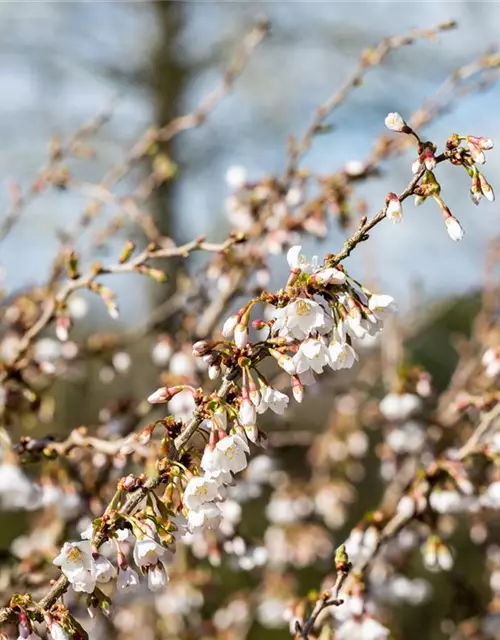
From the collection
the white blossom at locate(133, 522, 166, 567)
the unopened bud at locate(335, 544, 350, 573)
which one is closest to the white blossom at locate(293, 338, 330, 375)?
the white blossom at locate(133, 522, 166, 567)

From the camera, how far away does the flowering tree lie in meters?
1.12

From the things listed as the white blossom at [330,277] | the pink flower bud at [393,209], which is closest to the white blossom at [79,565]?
the white blossom at [330,277]

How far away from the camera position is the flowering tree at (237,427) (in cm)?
112

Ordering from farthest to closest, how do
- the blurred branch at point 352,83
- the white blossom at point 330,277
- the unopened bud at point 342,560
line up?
the blurred branch at point 352,83, the unopened bud at point 342,560, the white blossom at point 330,277

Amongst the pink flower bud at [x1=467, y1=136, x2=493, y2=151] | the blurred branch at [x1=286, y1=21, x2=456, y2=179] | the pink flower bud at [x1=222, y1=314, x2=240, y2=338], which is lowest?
the pink flower bud at [x1=222, y1=314, x2=240, y2=338]

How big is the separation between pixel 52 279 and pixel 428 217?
6.05 metres

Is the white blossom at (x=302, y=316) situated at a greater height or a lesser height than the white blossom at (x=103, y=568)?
greater

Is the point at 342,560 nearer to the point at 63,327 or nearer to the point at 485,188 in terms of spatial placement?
the point at 485,188

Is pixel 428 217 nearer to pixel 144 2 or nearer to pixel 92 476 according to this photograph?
pixel 144 2

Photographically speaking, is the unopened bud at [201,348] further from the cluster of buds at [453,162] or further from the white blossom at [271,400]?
the cluster of buds at [453,162]

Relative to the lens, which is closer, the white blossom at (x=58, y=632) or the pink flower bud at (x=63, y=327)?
A: the white blossom at (x=58, y=632)

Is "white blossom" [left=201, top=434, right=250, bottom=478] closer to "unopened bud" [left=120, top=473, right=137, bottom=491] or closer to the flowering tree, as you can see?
the flowering tree

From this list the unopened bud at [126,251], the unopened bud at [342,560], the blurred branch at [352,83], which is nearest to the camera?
the unopened bud at [342,560]

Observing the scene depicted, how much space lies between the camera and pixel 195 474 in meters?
1.14
